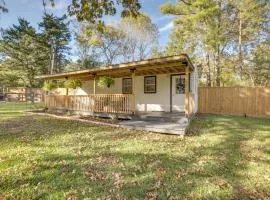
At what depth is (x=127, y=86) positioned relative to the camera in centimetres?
1421

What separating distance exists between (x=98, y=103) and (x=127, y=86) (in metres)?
2.89

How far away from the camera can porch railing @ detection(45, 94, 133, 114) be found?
10867mm

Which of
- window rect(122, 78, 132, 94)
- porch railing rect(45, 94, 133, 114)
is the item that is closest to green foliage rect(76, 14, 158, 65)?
window rect(122, 78, 132, 94)

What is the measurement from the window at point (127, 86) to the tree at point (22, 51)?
2137cm

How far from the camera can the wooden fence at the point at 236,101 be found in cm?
1341

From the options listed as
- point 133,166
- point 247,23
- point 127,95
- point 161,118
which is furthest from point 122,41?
point 133,166

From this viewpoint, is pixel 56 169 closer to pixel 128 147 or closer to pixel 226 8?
pixel 128 147

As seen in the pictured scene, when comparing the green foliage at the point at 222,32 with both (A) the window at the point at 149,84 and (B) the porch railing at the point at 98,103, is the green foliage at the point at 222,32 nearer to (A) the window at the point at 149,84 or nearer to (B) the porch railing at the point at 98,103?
(A) the window at the point at 149,84

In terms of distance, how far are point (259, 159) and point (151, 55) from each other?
25.6 meters

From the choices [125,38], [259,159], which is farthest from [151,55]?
[259,159]

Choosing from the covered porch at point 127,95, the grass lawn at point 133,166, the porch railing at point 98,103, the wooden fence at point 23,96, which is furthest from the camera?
the wooden fence at point 23,96

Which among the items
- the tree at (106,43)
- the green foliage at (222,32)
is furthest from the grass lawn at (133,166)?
the tree at (106,43)

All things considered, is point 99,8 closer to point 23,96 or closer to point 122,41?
point 122,41

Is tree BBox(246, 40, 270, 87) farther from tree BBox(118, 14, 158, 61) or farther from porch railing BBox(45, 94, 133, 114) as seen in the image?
porch railing BBox(45, 94, 133, 114)
